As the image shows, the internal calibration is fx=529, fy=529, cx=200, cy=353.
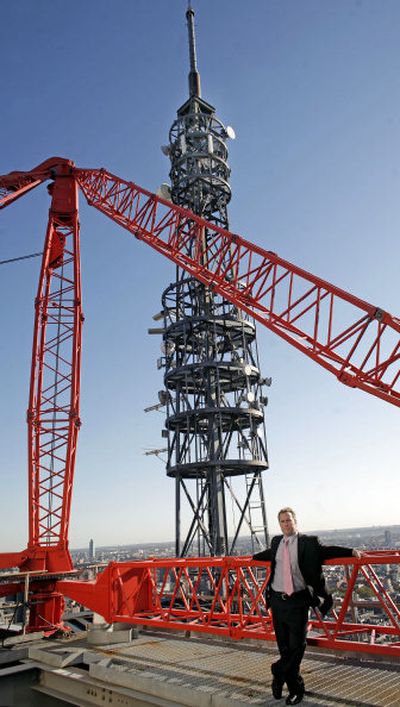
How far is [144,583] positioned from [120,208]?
17.4 meters

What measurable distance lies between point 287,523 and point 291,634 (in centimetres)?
136

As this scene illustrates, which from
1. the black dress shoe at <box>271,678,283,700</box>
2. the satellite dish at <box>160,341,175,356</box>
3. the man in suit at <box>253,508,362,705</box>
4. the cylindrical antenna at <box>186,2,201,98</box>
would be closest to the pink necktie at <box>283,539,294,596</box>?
the man in suit at <box>253,508,362,705</box>

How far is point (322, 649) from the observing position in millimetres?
9148

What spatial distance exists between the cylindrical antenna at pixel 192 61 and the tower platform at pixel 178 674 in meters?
36.5

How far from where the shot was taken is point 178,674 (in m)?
8.58

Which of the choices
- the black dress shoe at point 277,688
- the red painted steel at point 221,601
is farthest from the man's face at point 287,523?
the black dress shoe at point 277,688

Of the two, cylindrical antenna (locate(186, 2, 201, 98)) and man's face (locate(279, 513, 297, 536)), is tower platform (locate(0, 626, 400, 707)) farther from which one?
cylindrical antenna (locate(186, 2, 201, 98))

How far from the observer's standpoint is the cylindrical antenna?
125ft

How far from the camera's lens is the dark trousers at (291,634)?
6730 millimetres

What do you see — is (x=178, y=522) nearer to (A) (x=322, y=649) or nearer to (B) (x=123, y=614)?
(B) (x=123, y=614)

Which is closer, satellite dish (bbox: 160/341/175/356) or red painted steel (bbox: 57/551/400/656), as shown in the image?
red painted steel (bbox: 57/551/400/656)

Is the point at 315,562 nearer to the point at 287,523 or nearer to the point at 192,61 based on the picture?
the point at 287,523

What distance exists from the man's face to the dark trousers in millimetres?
760

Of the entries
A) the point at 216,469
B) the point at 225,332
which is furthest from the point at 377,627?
the point at 225,332
